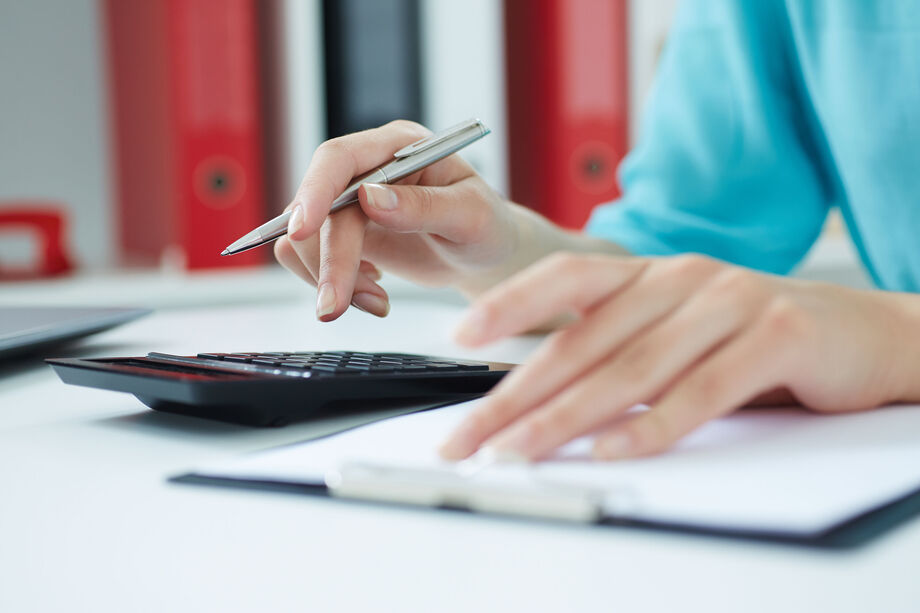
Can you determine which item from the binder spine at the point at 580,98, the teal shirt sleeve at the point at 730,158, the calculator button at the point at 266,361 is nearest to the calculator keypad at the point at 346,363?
the calculator button at the point at 266,361

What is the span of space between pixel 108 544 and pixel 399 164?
0.34m

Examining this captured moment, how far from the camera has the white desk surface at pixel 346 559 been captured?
19 centimetres

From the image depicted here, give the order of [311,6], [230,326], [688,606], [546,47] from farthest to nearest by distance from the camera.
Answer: [546,47] → [311,6] → [230,326] → [688,606]

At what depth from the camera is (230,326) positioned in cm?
73

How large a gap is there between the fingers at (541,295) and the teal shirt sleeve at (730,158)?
0.53 metres

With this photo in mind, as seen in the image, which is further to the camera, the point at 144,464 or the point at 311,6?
the point at 311,6

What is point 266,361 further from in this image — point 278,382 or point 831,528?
point 831,528

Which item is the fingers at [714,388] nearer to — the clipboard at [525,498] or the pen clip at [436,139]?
the clipboard at [525,498]

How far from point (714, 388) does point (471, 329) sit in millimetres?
82

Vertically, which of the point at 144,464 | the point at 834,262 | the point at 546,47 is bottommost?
the point at 834,262

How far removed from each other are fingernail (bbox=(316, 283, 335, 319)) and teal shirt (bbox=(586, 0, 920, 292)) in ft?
1.32

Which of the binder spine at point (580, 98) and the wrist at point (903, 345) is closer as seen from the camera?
the wrist at point (903, 345)

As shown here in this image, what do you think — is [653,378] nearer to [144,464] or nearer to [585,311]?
[585,311]

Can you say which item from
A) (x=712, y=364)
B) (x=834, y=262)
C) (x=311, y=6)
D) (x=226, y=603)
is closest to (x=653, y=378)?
(x=712, y=364)
